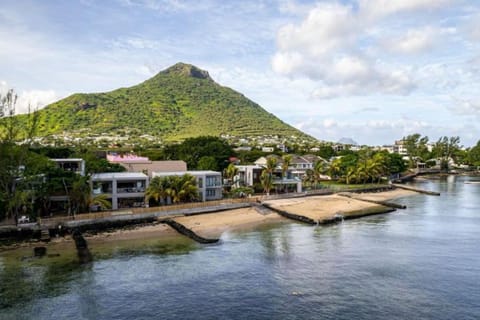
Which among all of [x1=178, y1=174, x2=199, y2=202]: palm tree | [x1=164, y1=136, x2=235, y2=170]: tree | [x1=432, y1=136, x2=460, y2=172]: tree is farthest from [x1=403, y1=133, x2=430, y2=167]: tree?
[x1=178, y1=174, x2=199, y2=202]: palm tree

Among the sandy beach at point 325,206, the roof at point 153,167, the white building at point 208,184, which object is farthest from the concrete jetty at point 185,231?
the roof at point 153,167

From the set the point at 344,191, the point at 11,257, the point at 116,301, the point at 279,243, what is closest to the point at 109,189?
the point at 11,257

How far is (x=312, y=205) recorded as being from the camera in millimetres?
60594

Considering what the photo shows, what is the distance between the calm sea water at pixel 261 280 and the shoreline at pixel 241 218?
3.17 m

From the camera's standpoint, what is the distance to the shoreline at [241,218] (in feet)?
135

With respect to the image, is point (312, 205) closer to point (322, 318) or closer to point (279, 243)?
point (279, 243)

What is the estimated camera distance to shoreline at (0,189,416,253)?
41281mm

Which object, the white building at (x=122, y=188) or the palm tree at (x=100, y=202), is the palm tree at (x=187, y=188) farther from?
the palm tree at (x=100, y=202)

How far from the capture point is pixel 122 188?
51531 mm

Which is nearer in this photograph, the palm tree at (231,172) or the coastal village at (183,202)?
the coastal village at (183,202)

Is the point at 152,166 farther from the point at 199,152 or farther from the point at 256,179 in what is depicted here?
the point at 199,152

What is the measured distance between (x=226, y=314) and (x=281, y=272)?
828 centimetres

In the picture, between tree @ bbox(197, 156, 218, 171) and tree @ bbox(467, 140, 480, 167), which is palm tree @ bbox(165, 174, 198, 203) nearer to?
tree @ bbox(197, 156, 218, 171)

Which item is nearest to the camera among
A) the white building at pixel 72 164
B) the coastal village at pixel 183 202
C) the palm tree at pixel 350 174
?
the coastal village at pixel 183 202
